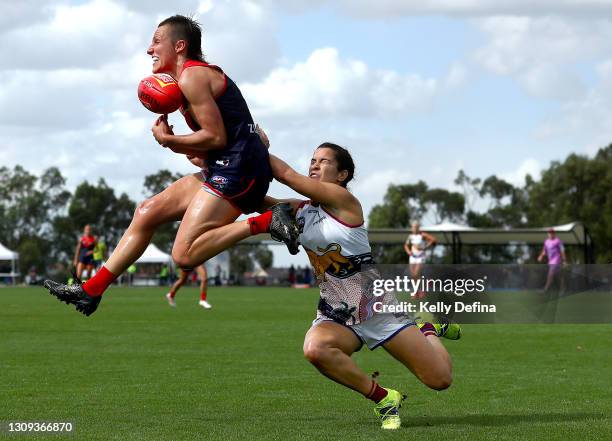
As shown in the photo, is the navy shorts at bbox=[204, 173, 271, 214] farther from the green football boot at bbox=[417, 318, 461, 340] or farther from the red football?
the green football boot at bbox=[417, 318, 461, 340]

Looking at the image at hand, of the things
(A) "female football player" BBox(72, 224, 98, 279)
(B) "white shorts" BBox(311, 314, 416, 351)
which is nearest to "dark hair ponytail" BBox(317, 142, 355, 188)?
(B) "white shorts" BBox(311, 314, 416, 351)

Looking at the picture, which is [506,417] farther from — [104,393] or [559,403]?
[104,393]

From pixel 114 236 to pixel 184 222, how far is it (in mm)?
122471

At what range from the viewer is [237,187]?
28.0 ft

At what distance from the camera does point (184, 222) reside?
28.0 ft

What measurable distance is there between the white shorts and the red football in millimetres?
2109

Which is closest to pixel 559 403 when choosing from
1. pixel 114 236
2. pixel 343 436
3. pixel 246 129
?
pixel 343 436

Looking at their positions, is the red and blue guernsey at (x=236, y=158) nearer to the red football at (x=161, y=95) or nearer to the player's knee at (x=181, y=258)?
the red football at (x=161, y=95)

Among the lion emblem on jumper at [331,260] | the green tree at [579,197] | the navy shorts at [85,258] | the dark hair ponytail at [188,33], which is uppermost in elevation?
the green tree at [579,197]

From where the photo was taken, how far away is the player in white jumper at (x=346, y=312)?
798 cm

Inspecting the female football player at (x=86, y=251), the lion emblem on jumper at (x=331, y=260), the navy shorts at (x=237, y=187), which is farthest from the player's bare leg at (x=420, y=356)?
the female football player at (x=86, y=251)

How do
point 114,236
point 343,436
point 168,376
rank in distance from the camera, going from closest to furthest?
point 343,436 → point 168,376 → point 114,236

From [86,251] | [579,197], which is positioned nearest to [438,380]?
[86,251]

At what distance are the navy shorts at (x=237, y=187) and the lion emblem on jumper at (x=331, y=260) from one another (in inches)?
30.7
